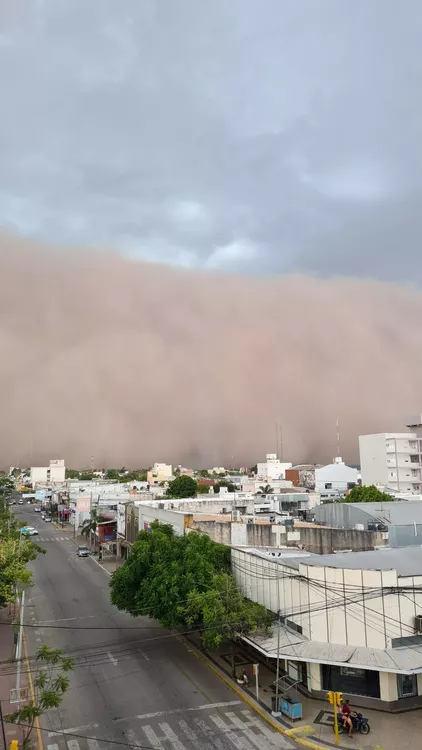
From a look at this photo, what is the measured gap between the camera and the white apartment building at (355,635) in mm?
16547

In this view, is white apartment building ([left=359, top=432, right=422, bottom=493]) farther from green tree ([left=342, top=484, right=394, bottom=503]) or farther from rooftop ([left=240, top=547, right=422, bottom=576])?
rooftop ([left=240, top=547, right=422, bottom=576])

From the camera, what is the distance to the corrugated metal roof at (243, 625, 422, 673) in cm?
1560

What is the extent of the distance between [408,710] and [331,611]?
12.1 ft

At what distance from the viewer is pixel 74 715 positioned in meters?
16.9

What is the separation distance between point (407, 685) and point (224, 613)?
646 centimetres

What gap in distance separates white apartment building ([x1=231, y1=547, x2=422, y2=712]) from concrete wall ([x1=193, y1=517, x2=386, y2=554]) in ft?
25.9

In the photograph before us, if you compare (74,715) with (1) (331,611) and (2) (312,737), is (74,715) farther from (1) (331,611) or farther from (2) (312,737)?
(1) (331,611)

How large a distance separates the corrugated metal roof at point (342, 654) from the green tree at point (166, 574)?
358 centimetres

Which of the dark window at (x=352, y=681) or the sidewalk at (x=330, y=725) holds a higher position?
the dark window at (x=352, y=681)

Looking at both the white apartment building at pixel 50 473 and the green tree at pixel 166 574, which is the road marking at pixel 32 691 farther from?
the white apartment building at pixel 50 473

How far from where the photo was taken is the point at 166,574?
70.8 feet

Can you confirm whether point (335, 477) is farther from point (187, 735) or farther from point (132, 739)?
point (132, 739)

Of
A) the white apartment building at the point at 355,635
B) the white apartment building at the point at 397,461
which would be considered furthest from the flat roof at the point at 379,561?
the white apartment building at the point at 397,461

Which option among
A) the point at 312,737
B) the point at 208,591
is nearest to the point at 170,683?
the point at 208,591
